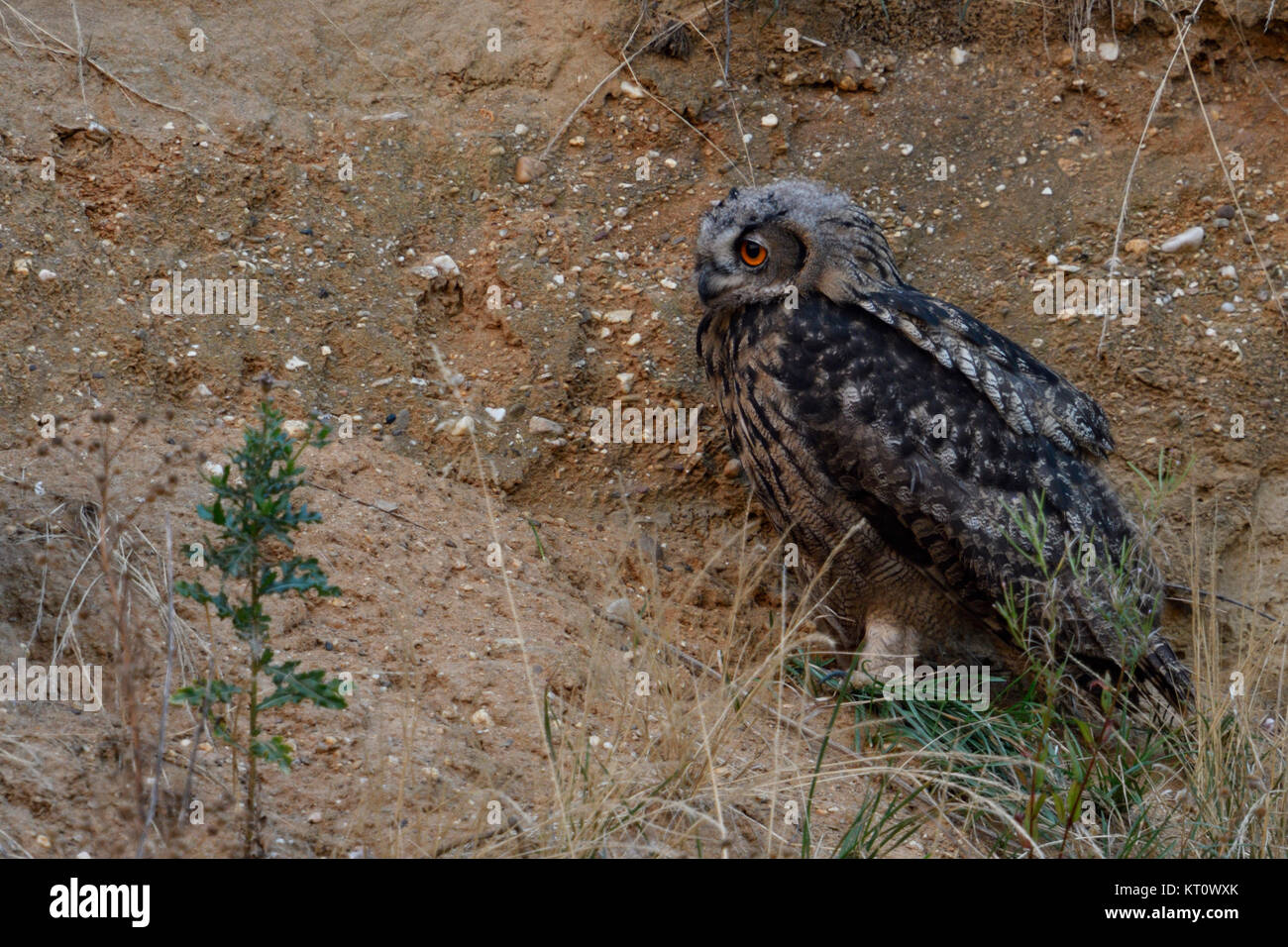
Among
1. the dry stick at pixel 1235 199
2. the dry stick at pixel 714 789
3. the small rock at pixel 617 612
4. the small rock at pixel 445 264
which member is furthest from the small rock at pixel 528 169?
the dry stick at pixel 714 789

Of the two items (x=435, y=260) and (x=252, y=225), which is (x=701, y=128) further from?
(x=252, y=225)

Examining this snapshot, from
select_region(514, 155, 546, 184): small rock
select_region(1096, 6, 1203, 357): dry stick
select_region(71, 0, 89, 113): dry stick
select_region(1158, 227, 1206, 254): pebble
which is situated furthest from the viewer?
select_region(1158, 227, 1206, 254): pebble

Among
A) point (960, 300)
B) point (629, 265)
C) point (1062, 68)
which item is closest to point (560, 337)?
point (629, 265)

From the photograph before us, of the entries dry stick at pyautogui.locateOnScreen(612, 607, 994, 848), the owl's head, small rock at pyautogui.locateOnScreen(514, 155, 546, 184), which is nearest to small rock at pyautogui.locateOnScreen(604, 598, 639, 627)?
dry stick at pyautogui.locateOnScreen(612, 607, 994, 848)

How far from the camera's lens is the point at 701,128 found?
6184mm

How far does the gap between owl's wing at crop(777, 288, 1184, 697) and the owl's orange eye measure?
239mm

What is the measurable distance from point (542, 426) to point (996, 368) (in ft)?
5.91

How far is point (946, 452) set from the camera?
460cm

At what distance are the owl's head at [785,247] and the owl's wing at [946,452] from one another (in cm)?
12

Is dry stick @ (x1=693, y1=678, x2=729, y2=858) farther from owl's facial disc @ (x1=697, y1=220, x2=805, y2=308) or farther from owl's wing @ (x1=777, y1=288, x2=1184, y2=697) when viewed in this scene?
owl's facial disc @ (x1=697, y1=220, x2=805, y2=308)

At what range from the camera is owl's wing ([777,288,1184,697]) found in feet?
15.0

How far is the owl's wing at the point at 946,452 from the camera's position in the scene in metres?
4.56

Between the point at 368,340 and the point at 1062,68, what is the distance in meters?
3.60
